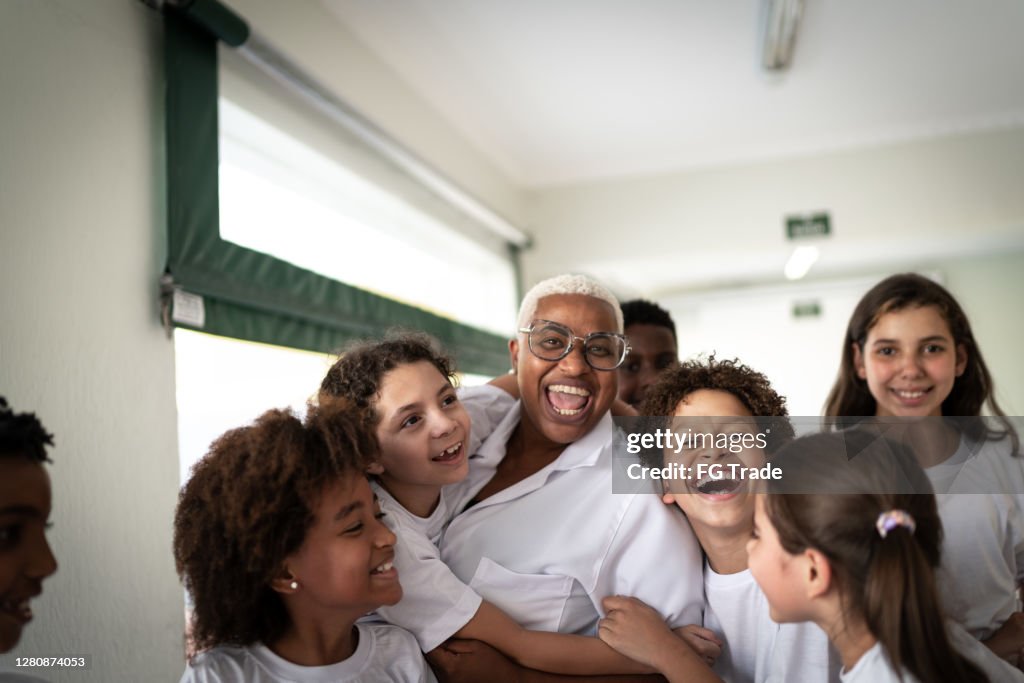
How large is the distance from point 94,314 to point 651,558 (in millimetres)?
1781

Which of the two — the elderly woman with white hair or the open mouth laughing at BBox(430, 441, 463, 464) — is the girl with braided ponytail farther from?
the open mouth laughing at BBox(430, 441, 463, 464)

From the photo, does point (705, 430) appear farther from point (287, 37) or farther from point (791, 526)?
point (287, 37)

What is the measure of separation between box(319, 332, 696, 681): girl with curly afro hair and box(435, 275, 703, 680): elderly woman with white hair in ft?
0.35

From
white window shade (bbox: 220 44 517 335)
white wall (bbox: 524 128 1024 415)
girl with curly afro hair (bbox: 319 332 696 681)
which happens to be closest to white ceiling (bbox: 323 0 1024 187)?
white wall (bbox: 524 128 1024 415)

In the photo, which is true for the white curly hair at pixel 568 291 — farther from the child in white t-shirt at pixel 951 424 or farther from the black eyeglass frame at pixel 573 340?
the child in white t-shirt at pixel 951 424

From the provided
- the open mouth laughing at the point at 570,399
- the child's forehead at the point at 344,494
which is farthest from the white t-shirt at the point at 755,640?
the child's forehead at the point at 344,494

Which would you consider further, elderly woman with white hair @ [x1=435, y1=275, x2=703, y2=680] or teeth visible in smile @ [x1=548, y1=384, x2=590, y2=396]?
teeth visible in smile @ [x1=548, y1=384, x2=590, y2=396]

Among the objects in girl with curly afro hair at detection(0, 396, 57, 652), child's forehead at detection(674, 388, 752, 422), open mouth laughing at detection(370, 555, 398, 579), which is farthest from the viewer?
child's forehead at detection(674, 388, 752, 422)

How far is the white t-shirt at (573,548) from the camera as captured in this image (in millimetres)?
1832

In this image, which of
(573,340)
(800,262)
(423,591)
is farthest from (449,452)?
(800,262)

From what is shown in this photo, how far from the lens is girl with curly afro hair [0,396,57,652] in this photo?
1233 millimetres

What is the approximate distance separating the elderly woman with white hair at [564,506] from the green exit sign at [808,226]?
13.7 ft

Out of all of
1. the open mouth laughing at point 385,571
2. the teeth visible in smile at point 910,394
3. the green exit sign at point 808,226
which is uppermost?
the green exit sign at point 808,226

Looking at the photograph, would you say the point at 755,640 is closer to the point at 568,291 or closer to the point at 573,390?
the point at 573,390
